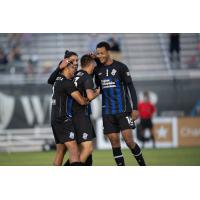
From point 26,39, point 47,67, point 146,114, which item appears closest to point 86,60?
point 146,114

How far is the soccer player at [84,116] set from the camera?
10.5m

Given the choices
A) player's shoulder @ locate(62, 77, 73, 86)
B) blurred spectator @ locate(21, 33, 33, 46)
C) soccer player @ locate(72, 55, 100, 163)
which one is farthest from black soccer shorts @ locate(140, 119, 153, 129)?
player's shoulder @ locate(62, 77, 73, 86)

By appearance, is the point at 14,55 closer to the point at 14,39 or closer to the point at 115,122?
the point at 14,39

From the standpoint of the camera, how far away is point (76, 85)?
1064cm

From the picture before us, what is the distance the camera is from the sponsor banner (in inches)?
832

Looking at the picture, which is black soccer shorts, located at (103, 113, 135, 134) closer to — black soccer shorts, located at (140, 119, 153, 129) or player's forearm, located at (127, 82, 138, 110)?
player's forearm, located at (127, 82, 138, 110)

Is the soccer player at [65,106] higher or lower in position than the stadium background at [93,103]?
higher

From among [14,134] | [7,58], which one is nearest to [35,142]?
[14,134]

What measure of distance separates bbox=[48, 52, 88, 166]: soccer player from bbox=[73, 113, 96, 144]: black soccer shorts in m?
0.10

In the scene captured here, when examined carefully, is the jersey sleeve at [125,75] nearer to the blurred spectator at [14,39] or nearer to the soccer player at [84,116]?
the soccer player at [84,116]

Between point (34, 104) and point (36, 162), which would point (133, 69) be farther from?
point (36, 162)

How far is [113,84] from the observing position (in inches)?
446

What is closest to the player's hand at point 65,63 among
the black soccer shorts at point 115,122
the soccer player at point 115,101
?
the soccer player at point 115,101

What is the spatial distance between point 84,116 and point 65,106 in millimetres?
318
